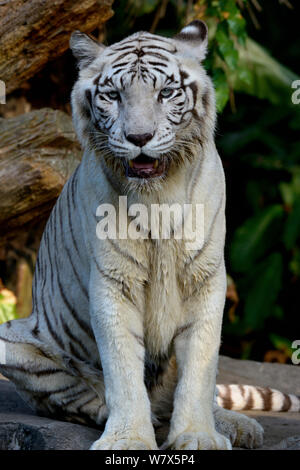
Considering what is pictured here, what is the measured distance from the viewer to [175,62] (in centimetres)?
329

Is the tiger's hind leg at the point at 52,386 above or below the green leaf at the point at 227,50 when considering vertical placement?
below

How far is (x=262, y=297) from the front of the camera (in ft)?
24.6

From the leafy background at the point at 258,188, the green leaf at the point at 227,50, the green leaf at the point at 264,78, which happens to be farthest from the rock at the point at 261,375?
the green leaf at the point at 264,78

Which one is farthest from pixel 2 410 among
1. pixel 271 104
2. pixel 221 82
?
pixel 271 104

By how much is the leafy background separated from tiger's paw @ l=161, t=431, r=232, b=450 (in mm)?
3945

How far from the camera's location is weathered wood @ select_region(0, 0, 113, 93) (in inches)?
183

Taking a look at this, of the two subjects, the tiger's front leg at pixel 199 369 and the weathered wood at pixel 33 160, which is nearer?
the tiger's front leg at pixel 199 369

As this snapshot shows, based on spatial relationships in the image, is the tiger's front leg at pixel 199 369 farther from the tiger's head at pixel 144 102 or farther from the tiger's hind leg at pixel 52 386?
the tiger's head at pixel 144 102

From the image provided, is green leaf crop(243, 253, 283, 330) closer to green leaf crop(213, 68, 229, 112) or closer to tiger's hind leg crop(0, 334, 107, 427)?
green leaf crop(213, 68, 229, 112)

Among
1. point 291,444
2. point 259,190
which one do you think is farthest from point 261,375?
point 259,190

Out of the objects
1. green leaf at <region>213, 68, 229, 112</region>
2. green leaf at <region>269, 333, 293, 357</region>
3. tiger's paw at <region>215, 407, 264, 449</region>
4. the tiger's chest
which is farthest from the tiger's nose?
green leaf at <region>269, 333, 293, 357</region>

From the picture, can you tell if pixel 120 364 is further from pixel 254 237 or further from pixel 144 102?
pixel 254 237

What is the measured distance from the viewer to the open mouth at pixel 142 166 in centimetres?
312

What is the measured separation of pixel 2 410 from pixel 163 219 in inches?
59.0
